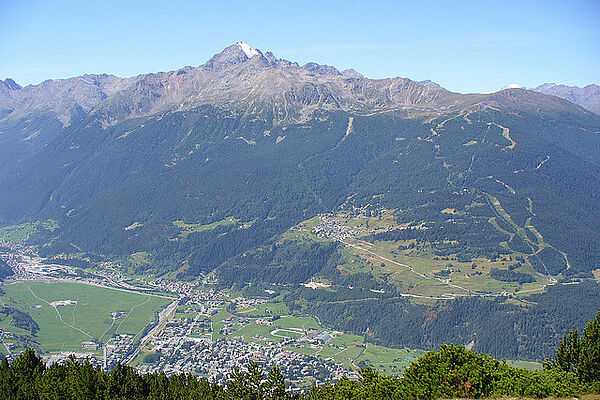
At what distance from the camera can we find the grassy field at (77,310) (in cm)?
12599

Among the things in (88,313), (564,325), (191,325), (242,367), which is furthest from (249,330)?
(564,325)

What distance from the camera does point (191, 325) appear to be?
134 metres

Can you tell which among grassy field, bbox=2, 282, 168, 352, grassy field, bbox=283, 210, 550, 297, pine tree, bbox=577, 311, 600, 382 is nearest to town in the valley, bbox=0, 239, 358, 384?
grassy field, bbox=2, 282, 168, 352

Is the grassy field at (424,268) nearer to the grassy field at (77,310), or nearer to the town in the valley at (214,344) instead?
the town in the valley at (214,344)

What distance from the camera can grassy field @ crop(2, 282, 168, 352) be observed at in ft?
413

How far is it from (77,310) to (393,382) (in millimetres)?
120490

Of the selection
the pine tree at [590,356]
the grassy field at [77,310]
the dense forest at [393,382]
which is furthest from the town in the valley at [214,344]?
the pine tree at [590,356]

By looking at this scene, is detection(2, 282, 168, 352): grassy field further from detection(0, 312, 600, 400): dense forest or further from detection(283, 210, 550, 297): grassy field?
detection(0, 312, 600, 400): dense forest

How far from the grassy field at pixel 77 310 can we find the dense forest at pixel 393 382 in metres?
68.7

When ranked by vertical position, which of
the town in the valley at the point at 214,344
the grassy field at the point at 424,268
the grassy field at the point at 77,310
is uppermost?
the grassy field at the point at 424,268

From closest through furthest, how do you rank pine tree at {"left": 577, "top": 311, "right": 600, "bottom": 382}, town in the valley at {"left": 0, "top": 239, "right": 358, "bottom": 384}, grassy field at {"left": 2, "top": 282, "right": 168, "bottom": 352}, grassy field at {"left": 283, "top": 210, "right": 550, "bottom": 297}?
pine tree at {"left": 577, "top": 311, "right": 600, "bottom": 382} → town in the valley at {"left": 0, "top": 239, "right": 358, "bottom": 384} → grassy field at {"left": 2, "top": 282, "right": 168, "bottom": 352} → grassy field at {"left": 283, "top": 210, "right": 550, "bottom": 297}

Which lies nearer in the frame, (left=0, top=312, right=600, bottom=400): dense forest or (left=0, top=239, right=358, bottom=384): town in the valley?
(left=0, top=312, right=600, bottom=400): dense forest

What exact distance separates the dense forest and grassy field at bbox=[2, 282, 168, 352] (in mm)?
68667

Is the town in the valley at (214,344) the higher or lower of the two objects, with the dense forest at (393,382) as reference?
lower
